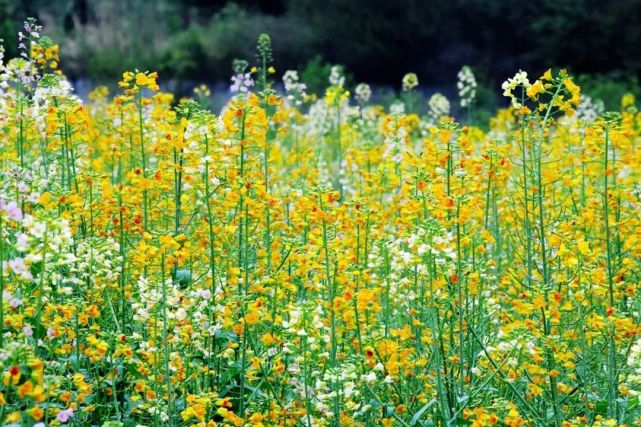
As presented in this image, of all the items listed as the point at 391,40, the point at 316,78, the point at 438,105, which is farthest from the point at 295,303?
the point at 391,40

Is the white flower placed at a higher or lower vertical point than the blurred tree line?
lower

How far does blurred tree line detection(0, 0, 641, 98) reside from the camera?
1639 cm

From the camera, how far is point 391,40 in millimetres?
17359

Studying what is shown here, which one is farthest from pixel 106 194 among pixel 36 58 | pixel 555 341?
pixel 555 341

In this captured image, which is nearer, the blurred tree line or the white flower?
the white flower

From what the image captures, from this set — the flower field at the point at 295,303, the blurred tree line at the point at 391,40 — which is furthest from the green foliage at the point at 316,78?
the flower field at the point at 295,303

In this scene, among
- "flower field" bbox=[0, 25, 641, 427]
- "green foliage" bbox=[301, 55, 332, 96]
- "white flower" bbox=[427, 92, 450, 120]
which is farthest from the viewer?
"green foliage" bbox=[301, 55, 332, 96]

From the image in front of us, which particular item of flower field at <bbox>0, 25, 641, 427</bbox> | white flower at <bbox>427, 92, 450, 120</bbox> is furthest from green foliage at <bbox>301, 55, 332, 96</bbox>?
flower field at <bbox>0, 25, 641, 427</bbox>

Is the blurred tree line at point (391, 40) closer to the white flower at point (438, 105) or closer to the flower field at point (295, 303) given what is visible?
the white flower at point (438, 105)

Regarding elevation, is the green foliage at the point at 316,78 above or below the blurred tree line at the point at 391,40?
below

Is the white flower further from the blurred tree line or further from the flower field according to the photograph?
the blurred tree line

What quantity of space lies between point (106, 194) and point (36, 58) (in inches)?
36.4

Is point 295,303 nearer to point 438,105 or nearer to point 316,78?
point 438,105

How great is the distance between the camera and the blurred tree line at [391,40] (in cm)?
1639
